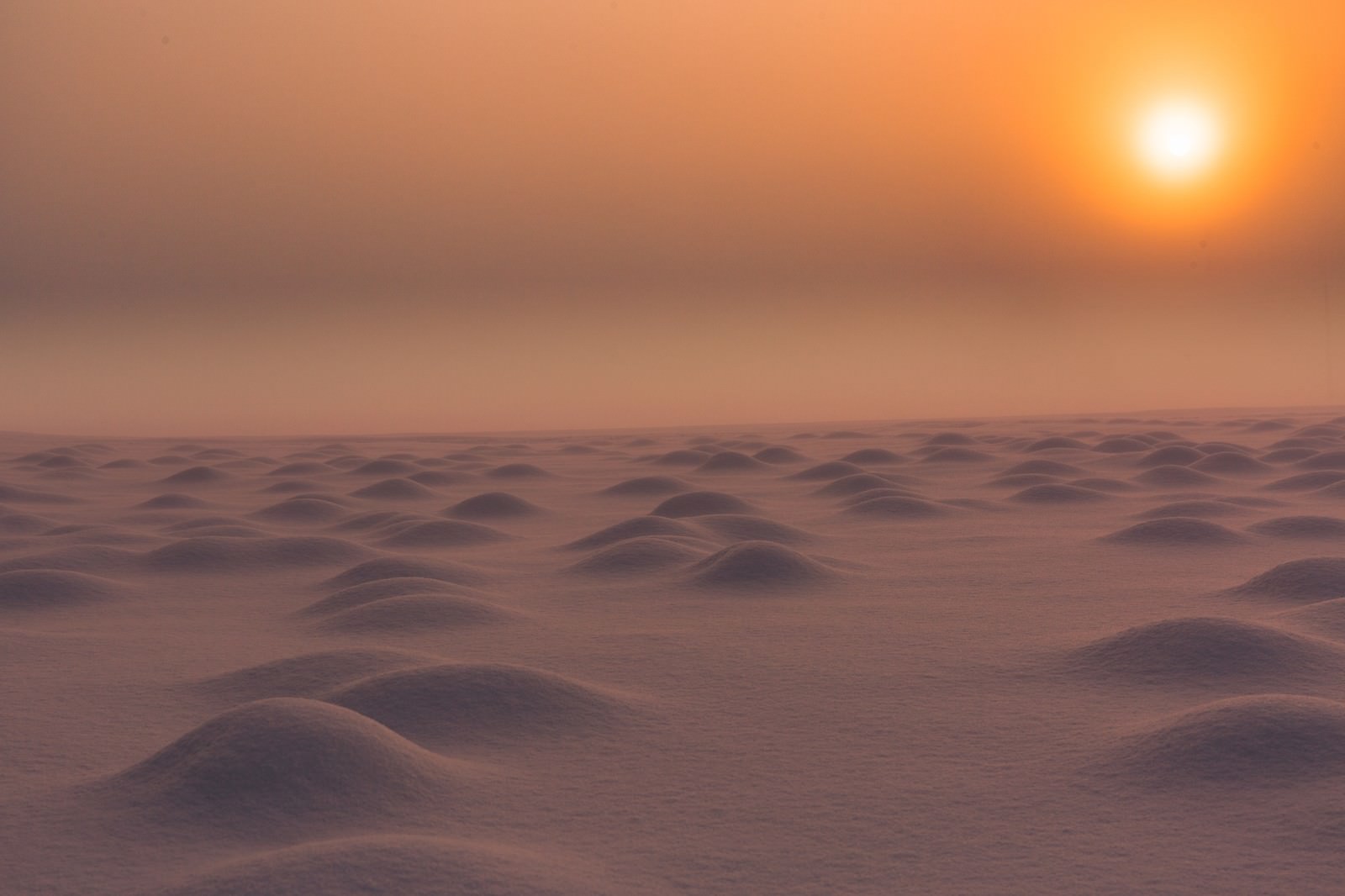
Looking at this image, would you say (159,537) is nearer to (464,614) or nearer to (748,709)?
(464,614)

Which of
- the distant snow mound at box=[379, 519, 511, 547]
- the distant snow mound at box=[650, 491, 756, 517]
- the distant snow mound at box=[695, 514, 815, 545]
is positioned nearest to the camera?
the distant snow mound at box=[695, 514, 815, 545]

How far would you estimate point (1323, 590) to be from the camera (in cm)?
446

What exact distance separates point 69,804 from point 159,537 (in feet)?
16.2

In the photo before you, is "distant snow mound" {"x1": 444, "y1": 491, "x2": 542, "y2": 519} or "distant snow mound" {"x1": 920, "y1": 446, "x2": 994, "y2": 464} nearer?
"distant snow mound" {"x1": 444, "y1": 491, "x2": 542, "y2": 519}

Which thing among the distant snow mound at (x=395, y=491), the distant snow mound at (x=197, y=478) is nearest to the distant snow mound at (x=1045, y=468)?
the distant snow mound at (x=395, y=491)

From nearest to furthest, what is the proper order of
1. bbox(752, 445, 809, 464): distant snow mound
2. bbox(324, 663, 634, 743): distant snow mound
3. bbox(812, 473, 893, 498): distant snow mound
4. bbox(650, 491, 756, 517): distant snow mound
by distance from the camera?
bbox(324, 663, 634, 743): distant snow mound → bbox(650, 491, 756, 517): distant snow mound → bbox(812, 473, 893, 498): distant snow mound → bbox(752, 445, 809, 464): distant snow mound

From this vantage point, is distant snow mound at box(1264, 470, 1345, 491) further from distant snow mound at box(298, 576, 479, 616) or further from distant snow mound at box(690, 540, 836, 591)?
distant snow mound at box(298, 576, 479, 616)

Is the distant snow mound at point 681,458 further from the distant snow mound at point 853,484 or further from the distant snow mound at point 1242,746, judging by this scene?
the distant snow mound at point 1242,746

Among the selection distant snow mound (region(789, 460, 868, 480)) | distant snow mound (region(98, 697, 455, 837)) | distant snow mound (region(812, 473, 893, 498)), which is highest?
distant snow mound (region(789, 460, 868, 480))

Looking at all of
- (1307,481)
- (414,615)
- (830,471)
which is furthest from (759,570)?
(830,471)

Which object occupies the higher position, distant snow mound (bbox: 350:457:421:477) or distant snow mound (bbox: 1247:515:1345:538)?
distant snow mound (bbox: 350:457:421:477)

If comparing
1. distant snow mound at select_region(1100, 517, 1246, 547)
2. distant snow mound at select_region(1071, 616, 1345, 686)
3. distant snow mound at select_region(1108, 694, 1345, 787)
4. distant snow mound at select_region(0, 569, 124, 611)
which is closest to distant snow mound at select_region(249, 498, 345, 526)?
distant snow mound at select_region(0, 569, 124, 611)

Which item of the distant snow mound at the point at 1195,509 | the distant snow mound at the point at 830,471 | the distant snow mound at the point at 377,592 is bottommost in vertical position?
the distant snow mound at the point at 377,592

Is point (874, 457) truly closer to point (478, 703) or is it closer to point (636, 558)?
point (636, 558)
